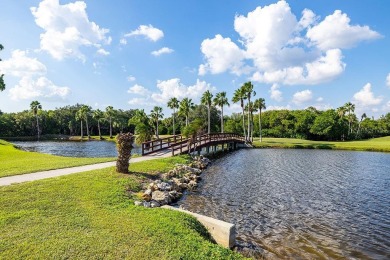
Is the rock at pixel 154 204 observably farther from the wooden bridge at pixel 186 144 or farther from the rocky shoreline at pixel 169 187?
the wooden bridge at pixel 186 144

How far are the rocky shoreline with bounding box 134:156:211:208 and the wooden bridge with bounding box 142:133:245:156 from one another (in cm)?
683

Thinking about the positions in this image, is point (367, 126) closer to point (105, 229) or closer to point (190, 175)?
point (190, 175)

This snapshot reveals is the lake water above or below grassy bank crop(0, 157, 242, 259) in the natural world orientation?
below

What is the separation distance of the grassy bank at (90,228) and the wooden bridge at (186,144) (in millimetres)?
15261

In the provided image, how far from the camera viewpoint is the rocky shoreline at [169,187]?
12.0 m

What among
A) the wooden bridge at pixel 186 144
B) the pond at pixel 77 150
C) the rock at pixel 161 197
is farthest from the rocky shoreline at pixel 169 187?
the pond at pixel 77 150

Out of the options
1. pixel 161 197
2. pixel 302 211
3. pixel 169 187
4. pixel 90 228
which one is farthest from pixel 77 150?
pixel 90 228

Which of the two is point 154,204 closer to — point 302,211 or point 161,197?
Answer: point 161,197

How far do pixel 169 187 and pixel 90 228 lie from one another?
705 centimetres

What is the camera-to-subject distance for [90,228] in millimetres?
7461

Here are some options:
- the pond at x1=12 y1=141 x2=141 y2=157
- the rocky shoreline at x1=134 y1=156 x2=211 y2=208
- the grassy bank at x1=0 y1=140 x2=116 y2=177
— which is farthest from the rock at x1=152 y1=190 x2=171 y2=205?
the pond at x1=12 y1=141 x2=141 y2=157

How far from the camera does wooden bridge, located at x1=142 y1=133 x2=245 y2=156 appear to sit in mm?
27203


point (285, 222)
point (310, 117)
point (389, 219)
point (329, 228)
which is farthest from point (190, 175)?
point (310, 117)

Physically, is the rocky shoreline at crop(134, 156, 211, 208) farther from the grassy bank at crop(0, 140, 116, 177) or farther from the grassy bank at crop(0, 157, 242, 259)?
the grassy bank at crop(0, 140, 116, 177)
